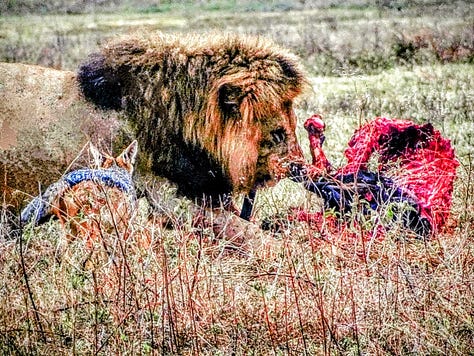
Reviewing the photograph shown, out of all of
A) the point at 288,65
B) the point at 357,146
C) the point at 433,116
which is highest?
the point at 288,65

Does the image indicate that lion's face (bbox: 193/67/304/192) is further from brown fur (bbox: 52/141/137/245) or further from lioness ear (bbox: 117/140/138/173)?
brown fur (bbox: 52/141/137/245)

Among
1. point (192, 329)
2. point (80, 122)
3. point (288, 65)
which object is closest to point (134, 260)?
point (192, 329)

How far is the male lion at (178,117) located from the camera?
19.0ft

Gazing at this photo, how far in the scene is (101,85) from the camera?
19.4 feet

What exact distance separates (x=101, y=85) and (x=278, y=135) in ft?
4.01

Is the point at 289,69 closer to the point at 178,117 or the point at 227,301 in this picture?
the point at 178,117

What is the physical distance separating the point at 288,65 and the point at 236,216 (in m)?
1.05

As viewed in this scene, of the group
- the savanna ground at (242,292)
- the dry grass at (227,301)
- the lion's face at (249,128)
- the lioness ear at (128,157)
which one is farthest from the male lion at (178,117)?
the dry grass at (227,301)

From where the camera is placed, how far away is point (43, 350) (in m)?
4.38

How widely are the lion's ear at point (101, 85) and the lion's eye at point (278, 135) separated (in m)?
1.03

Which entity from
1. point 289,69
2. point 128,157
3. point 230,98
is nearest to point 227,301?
point 128,157

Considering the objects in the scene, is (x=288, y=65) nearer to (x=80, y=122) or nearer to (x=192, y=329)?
(x=80, y=122)

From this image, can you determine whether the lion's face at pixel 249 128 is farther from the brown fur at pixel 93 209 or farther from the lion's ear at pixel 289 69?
the brown fur at pixel 93 209

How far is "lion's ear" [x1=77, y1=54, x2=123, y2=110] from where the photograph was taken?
588cm
